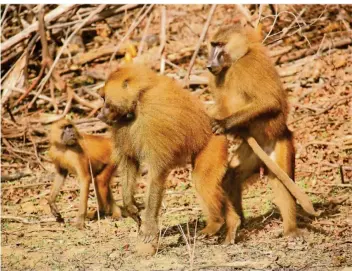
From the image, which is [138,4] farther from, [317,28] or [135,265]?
[135,265]

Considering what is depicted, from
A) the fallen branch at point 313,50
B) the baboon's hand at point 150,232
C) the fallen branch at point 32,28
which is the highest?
the fallen branch at point 32,28

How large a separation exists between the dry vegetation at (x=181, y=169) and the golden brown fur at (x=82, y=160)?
0.24m

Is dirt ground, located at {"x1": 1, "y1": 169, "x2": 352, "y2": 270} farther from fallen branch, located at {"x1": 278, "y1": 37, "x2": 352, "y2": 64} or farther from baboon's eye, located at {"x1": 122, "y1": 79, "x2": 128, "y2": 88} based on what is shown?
fallen branch, located at {"x1": 278, "y1": 37, "x2": 352, "y2": 64}

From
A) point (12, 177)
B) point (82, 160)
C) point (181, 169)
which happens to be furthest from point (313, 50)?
point (12, 177)

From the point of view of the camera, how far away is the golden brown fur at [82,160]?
604 cm

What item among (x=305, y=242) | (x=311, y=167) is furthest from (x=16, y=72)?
(x=305, y=242)

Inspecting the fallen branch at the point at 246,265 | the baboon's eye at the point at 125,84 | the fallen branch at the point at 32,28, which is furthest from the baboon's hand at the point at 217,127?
the fallen branch at the point at 32,28

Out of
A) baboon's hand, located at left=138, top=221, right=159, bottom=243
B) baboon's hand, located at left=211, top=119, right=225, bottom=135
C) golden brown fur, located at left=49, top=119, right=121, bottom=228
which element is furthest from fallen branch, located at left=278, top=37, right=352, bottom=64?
baboon's hand, located at left=138, top=221, right=159, bottom=243

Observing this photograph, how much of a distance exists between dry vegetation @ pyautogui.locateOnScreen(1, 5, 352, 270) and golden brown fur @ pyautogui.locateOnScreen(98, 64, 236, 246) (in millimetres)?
269

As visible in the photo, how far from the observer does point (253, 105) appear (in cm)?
454

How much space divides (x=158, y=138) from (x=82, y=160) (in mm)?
1816

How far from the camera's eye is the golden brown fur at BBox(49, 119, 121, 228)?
19.8ft

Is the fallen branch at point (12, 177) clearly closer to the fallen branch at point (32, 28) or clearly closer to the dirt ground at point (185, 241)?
the dirt ground at point (185, 241)

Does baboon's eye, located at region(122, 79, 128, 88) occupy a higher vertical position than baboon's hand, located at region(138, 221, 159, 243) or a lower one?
higher
